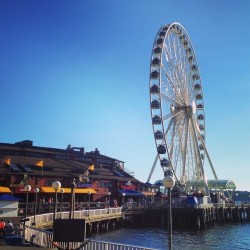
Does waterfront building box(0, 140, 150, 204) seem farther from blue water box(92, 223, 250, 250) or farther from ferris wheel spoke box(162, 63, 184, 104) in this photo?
ferris wheel spoke box(162, 63, 184, 104)

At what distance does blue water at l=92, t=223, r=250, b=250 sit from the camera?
3400cm

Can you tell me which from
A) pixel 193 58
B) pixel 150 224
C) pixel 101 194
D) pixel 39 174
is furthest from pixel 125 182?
pixel 193 58

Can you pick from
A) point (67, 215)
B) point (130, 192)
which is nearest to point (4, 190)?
point (67, 215)

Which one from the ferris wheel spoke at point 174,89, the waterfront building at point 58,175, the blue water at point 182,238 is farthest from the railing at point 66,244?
the ferris wheel spoke at point 174,89

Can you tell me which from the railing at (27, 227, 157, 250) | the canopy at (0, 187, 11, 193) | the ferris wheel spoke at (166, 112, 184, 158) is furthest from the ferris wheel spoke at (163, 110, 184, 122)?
the railing at (27, 227, 157, 250)

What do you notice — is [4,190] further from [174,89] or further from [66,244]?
[66,244]

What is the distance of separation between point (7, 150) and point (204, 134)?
37678mm

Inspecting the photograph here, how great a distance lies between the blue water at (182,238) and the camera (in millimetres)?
34000

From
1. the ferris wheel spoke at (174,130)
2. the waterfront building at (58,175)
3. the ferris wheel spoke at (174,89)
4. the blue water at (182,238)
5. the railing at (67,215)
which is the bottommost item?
the blue water at (182,238)

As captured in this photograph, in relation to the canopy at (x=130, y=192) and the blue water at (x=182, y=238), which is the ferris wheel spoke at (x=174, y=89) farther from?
the blue water at (x=182, y=238)

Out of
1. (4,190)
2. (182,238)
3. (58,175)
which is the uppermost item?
(58,175)

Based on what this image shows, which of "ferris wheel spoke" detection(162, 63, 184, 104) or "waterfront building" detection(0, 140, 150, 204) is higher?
"ferris wheel spoke" detection(162, 63, 184, 104)

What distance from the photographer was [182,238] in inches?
1521

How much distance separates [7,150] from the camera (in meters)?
59.2
